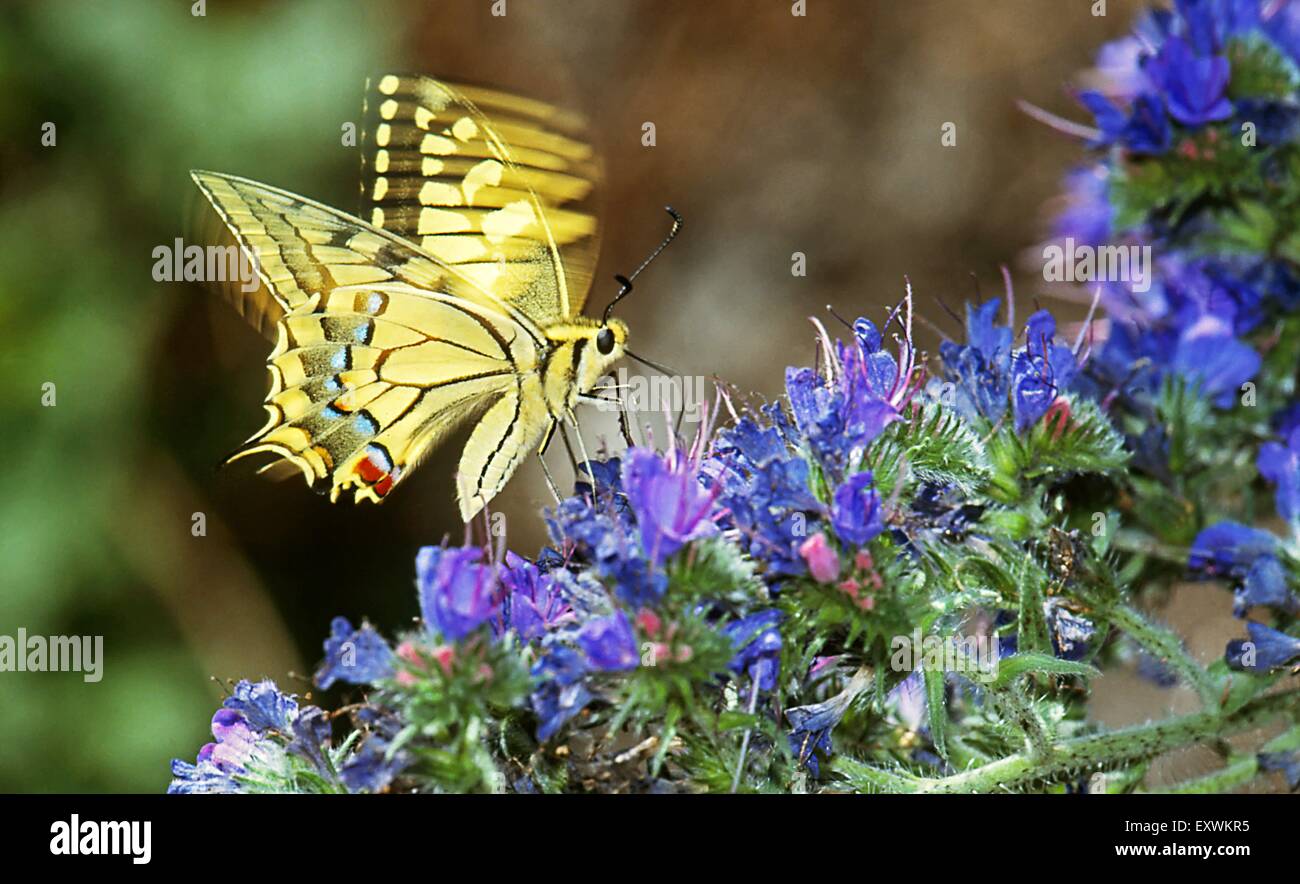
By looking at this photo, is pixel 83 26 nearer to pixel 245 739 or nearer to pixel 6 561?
pixel 6 561

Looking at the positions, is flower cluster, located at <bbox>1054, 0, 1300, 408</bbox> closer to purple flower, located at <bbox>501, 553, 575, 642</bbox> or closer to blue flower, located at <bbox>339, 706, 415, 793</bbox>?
purple flower, located at <bbox>501, 553, 575, 642</bbox>

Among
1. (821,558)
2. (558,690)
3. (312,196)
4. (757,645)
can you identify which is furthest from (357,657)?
(312,196)

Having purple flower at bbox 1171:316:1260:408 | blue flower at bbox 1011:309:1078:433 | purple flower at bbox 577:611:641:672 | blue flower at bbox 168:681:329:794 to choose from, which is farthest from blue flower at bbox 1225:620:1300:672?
blue flower at bbox 168:681:329:794

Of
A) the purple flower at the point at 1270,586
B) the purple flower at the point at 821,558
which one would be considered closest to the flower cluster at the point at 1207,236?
the purple flower at the point at 1270,586

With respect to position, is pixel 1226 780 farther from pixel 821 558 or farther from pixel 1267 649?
pixel 821 558

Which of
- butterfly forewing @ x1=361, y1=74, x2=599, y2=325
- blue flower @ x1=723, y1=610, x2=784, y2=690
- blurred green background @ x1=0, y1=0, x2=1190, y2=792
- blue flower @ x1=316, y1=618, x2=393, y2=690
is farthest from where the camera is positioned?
blurred green background @ x1=0, y1=0, x2=1190, y2=792
